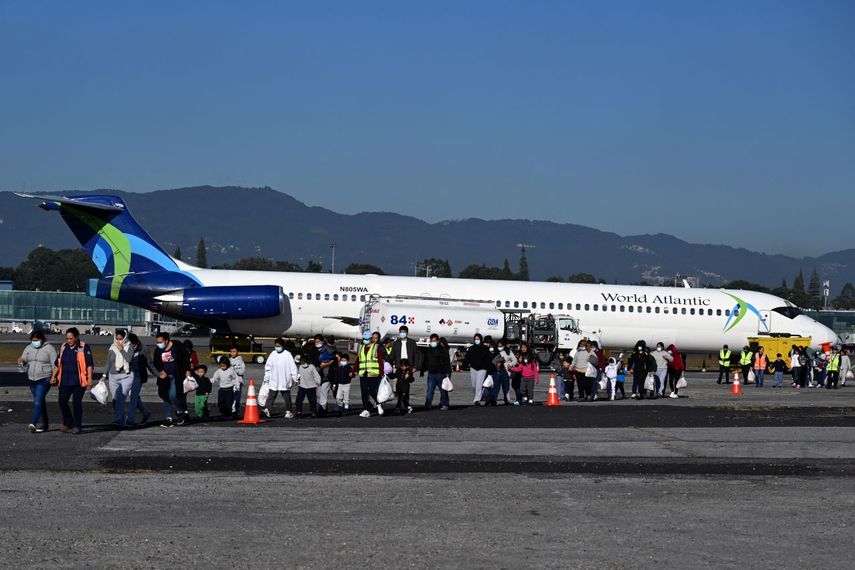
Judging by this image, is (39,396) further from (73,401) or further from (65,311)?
(65,311)

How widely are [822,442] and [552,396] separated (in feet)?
31.6

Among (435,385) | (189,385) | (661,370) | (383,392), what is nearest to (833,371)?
(661,370)

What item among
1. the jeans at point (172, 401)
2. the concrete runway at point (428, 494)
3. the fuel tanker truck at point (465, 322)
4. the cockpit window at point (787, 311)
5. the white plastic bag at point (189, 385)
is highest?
the cockpit window at point (787, 311)

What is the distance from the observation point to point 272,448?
19219 mm

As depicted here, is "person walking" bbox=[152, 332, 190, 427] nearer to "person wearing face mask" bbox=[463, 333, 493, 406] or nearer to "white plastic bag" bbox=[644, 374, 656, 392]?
"person wearing face mask" bbox=[463, 333, 493, 406]

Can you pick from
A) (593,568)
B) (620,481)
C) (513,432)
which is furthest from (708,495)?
(513,432)

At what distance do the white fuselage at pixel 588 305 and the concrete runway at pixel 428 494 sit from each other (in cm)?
2526

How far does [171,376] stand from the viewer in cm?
2272

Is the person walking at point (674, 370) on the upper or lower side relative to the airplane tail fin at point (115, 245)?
lower

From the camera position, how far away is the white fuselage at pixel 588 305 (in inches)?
1962

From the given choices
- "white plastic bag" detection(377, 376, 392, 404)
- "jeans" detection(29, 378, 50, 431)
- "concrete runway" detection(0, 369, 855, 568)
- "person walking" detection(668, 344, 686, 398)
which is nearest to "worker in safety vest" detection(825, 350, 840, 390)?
"person walking" detection(668, 344, 686, 398)

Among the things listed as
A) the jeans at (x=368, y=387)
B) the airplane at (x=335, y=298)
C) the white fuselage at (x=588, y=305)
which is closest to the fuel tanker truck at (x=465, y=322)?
the white fuselage at (x=588, y=305)

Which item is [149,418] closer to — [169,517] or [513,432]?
[513,432]

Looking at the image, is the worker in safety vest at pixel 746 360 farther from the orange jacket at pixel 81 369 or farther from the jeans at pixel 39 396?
the jeans at pixel 39 396
